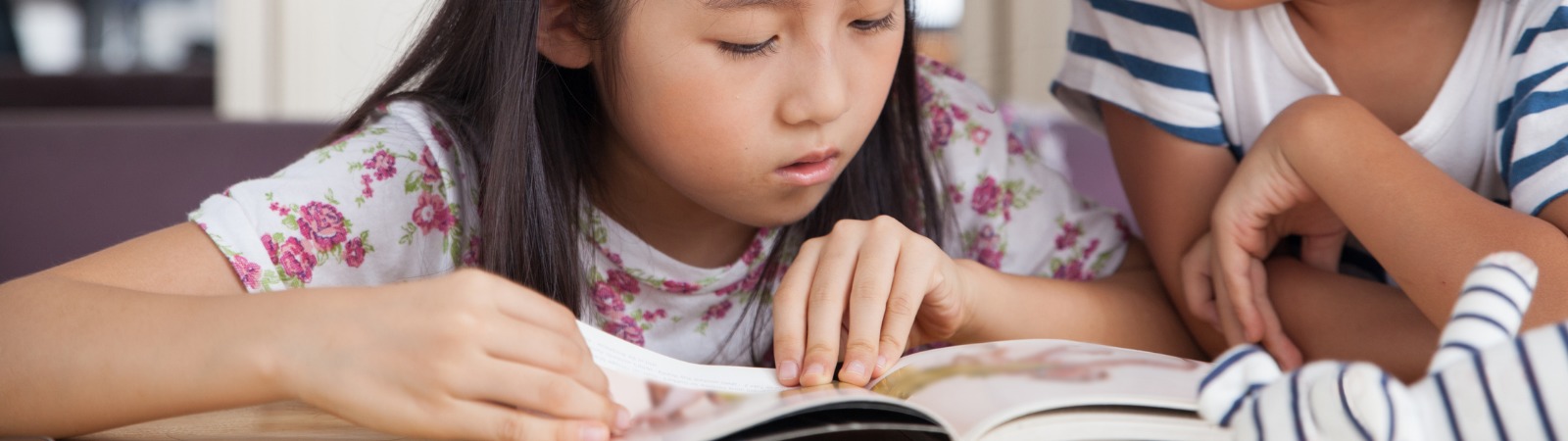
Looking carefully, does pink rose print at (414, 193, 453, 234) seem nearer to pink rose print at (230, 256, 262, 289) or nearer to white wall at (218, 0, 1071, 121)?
pink rose print at (230, 256, 262, 289)

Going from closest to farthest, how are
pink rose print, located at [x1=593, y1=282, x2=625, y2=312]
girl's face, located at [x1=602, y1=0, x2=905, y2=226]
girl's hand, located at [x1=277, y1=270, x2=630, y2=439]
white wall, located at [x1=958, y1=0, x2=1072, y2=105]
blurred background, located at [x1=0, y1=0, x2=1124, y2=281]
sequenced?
1. girl's hand, located at [x1=277, y1=270, x2=630, y2=439]
2. girl's face, located at [x1=602, y1=0, x2=905, y2=226]
3. pink rose print, located at [x1=593, y1=282, x2=625, y2=312]
4. blurred background, located at [x1=0, y1=0, x2=1124, y2=281]
5. white wall, located at [x1=958, y1=0, x2=1072, y2=105]

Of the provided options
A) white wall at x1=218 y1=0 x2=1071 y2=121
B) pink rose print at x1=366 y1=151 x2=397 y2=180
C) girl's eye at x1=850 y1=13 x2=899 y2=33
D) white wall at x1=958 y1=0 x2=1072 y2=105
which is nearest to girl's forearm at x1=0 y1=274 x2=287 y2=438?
pink rose print at x1=366 y1=151 x2=397 y2=180

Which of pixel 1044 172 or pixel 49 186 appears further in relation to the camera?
pixel 49 186

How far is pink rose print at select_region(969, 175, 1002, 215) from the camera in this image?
2.99ft

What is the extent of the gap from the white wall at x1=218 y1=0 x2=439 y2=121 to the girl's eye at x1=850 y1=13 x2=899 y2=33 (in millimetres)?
1862

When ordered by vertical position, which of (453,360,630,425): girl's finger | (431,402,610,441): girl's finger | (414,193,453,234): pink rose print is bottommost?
(414,193,453,234): pink rose print

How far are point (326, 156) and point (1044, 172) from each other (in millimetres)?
502

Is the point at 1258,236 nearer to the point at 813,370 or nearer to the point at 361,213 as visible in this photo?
the point at 813,370

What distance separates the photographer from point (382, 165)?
73cm

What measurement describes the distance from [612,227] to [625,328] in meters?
0.07

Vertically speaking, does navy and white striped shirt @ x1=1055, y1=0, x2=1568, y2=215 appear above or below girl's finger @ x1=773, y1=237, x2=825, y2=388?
above

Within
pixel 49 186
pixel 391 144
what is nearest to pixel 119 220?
pixel 49 186

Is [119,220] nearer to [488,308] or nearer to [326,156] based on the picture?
[326,156]

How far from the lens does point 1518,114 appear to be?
626mm
